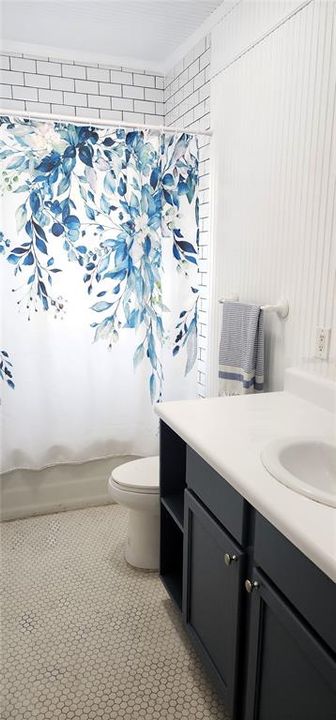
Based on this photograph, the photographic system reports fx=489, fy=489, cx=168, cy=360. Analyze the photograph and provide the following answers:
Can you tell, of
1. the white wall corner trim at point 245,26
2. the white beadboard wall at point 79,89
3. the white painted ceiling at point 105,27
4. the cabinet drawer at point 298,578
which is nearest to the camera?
the cabinet drawer at point 298,578

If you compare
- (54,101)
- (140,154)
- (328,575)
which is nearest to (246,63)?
(140,154)

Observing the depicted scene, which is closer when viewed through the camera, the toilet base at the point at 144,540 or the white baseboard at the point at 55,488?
the toilet base at the point at 144,540

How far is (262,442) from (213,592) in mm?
468

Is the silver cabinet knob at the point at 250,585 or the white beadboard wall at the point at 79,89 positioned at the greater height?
the white beadboard wall at the point at 79,89

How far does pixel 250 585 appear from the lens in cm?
117

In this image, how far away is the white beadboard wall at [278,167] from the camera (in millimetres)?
1589

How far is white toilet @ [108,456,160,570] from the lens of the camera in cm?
204

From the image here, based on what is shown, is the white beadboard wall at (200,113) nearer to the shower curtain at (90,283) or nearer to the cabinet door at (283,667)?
the shower curtain at (90,283)

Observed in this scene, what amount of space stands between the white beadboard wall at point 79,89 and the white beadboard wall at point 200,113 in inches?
5.9

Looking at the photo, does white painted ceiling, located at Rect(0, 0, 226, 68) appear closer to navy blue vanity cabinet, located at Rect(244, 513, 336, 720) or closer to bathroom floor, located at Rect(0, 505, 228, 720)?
navy blue vanity cabinet, located at Rect(244, 513, 336, 720)

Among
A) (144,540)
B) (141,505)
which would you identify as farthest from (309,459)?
(144,540)

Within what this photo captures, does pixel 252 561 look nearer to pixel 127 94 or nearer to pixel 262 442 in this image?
pixel 262 442

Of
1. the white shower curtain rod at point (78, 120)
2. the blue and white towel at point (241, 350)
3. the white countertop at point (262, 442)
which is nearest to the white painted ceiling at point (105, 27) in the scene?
the white shower curtain rod at point (78, 120)

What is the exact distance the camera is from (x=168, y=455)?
6.04 ft
